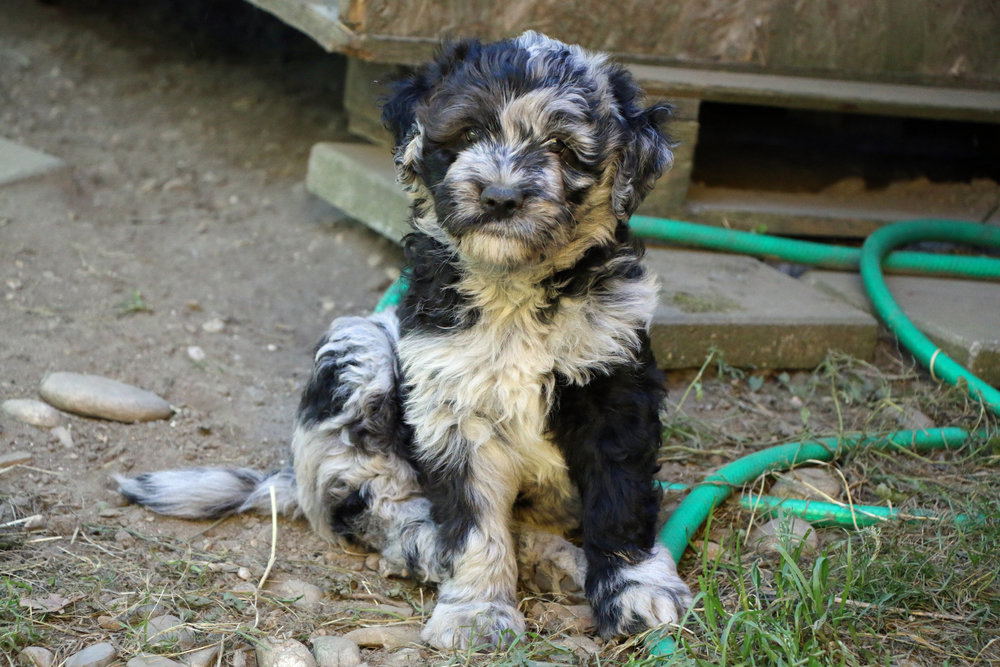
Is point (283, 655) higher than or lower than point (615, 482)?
lower

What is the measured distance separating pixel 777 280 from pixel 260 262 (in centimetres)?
268

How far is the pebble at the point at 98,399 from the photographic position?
394 centimetres

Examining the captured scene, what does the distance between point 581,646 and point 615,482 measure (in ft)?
1.52

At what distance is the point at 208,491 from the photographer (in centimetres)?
347

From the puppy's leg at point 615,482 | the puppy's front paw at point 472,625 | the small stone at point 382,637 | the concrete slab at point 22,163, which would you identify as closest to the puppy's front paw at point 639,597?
the puppy's leg at point 615,482

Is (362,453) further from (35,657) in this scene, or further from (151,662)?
(35,657)

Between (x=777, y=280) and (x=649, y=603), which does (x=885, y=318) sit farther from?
(x=649, y=603)

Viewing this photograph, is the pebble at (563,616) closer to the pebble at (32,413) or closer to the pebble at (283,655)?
the pebble at (283,655)

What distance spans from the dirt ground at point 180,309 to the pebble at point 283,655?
57 mm

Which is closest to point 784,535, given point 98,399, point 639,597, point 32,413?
point 639,597

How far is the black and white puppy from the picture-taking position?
2844mm

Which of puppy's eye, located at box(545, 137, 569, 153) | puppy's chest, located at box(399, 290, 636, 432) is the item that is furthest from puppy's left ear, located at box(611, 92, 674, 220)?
puppy's chest, located at box(399, 290, 636, 432)

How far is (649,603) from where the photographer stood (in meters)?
2.87

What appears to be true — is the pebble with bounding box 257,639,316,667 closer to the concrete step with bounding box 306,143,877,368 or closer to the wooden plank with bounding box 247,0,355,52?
the concrete step with bounding box 306,143,877,368
